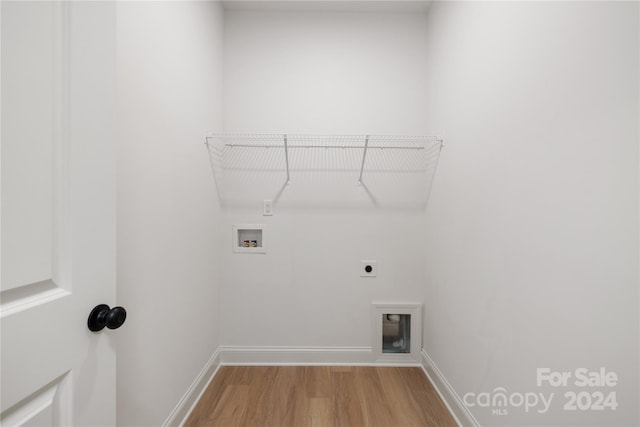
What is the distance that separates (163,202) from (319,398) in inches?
57.4

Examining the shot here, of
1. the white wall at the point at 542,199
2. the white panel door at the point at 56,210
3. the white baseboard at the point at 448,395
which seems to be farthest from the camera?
the white baseboard at the point at 448,395

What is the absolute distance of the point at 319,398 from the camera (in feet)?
5.66

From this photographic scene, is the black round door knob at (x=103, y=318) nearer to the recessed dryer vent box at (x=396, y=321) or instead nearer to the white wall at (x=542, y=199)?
the white wall at (x=542, y=199)

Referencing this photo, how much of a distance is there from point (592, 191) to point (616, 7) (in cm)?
51

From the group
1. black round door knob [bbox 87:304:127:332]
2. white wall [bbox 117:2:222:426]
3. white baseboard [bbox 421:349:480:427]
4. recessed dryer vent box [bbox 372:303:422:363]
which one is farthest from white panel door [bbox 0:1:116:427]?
recessed dryer vent box [bbox 372:303:422:363]

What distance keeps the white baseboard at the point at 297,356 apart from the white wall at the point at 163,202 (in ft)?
0.81

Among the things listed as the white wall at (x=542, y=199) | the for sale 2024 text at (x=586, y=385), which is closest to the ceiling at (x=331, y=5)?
the white wall at (x=542, y=199)

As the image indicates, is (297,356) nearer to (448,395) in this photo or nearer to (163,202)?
(448,395)

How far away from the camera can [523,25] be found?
1109 mm

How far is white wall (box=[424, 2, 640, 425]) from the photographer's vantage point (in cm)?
78

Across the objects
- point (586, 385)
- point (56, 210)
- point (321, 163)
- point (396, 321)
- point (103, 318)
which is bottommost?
point (396, 321)

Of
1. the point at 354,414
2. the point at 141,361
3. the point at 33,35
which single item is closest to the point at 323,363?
the point at 354,414

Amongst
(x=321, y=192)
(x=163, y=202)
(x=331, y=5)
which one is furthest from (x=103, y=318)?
(x=331, y=5)

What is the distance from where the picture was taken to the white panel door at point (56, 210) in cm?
53
